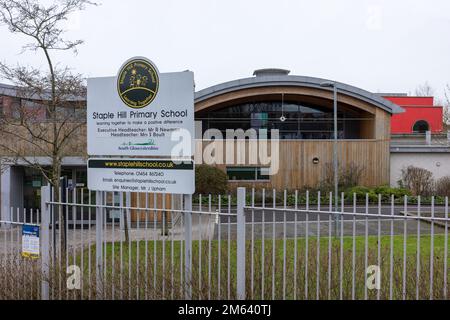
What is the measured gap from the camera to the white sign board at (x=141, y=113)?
531 cm

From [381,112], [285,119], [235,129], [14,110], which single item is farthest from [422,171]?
[14,110]

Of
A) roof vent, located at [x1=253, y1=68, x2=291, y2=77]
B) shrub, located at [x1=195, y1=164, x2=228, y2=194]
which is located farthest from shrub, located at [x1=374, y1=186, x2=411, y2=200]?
roof vent, located at [x1=253, y1=68, x2=291, y2=77]

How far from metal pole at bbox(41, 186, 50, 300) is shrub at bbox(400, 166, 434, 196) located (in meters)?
25.1

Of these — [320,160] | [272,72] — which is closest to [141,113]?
[320,160]

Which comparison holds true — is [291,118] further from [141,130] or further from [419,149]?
[141,130]

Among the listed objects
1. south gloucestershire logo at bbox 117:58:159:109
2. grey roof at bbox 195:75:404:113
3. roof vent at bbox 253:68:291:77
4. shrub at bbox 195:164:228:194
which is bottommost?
shrub at bbox 195:164:228:194

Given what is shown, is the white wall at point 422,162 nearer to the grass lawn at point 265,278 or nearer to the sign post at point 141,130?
the grass lawn at point 265,278

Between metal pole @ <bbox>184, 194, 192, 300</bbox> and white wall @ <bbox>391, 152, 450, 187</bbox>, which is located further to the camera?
white wall @ <bbox>391, 152, 450, 187</bbox>

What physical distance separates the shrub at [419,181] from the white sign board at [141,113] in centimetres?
2489

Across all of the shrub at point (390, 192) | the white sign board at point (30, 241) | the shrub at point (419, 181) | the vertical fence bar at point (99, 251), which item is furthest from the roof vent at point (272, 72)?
the vertical fence bar at point (99, 251)

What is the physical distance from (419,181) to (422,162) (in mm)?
1877

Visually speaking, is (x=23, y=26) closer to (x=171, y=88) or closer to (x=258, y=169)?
Result: (x=171, y=88)

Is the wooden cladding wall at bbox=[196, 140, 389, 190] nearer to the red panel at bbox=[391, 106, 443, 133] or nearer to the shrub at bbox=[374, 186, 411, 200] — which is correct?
the shrub at bbox=[374, 186, 411, 200]

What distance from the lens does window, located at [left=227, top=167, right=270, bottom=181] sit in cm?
2805
